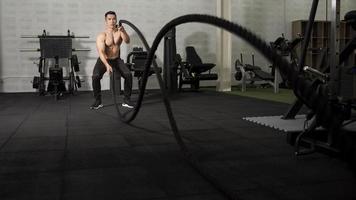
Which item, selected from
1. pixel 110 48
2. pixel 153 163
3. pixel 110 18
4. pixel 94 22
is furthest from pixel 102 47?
pixel 94 22

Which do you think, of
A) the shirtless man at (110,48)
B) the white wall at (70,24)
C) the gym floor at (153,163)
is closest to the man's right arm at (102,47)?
the shirtless man at (110,48)

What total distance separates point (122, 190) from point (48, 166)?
2.66ft

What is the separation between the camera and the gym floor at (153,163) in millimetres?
2236

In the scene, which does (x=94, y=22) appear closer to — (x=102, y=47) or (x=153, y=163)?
(x=102, y=47)

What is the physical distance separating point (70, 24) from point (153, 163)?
796 centimetres

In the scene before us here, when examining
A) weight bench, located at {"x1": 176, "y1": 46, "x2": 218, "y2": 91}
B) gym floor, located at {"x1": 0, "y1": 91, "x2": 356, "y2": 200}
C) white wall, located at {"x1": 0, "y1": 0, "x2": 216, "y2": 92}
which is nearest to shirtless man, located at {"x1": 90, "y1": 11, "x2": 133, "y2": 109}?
gym floor, located at {"x1": 0, "y1": 91, "x2": 356, "y2": 200}

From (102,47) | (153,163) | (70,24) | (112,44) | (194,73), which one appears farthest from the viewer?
(70,24)

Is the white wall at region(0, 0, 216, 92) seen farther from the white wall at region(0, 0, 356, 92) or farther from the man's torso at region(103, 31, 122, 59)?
the man's torso at region(103, 31, 122, 59)

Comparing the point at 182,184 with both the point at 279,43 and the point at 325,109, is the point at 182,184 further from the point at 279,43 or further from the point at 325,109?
the point at 279,43

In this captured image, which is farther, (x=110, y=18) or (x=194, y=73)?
(x=194, y=73)

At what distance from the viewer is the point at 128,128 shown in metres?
4.40

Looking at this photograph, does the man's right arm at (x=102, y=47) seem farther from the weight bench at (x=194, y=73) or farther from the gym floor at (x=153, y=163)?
the weight bench at (x=194, y=73)

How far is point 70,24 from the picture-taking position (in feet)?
32.9

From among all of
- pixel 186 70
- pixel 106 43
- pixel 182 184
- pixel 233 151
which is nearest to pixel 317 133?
pixel 233 151
